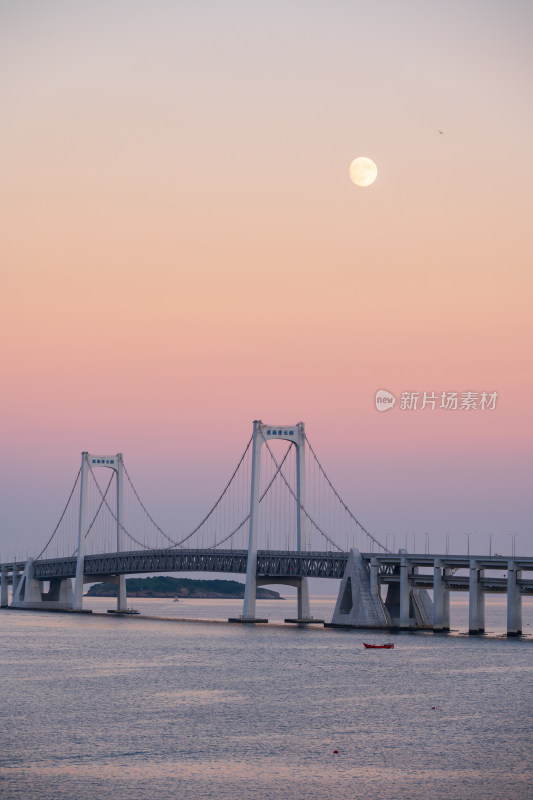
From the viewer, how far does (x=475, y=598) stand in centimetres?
9619

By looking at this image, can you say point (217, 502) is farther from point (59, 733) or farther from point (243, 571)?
point (59, 733)

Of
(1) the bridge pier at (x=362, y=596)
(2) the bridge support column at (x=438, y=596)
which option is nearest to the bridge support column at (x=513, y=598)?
(2) the bridge support column at (x=438, y=596)

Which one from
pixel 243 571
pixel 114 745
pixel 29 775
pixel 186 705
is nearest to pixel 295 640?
pixel 243 571

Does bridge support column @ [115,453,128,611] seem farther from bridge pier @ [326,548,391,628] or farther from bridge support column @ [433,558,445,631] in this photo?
bridge support column @ [433,558,445,631]

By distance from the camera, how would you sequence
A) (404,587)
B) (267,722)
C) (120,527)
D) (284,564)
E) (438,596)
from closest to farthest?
1. (267,722)
2. (438,596)
3. (404,587)
4. (284,564)
5. (120,527)

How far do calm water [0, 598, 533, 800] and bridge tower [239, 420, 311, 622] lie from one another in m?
22.0

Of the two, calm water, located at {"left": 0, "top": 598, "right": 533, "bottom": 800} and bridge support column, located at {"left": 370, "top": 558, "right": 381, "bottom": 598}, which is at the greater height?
bridge support column, located at {"left": 370, "top": 558, "right": 381, "bottom": 598}

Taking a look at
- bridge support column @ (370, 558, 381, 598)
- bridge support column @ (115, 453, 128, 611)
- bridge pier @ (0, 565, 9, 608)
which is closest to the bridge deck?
bridge support column @ (370, 558, 381, 598)

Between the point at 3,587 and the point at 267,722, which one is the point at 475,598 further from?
the point at 3,587

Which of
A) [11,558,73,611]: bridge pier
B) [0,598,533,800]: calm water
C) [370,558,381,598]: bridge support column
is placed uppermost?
[370,558,381,598]: bridge support column

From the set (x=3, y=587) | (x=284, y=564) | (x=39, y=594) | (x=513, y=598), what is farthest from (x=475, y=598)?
(x=3, y=587)

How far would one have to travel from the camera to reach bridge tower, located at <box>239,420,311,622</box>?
4434 inches

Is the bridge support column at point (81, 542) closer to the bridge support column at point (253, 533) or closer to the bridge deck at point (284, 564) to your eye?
the bridge deck at point (284, 564)

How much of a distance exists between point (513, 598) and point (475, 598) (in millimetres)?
3725
